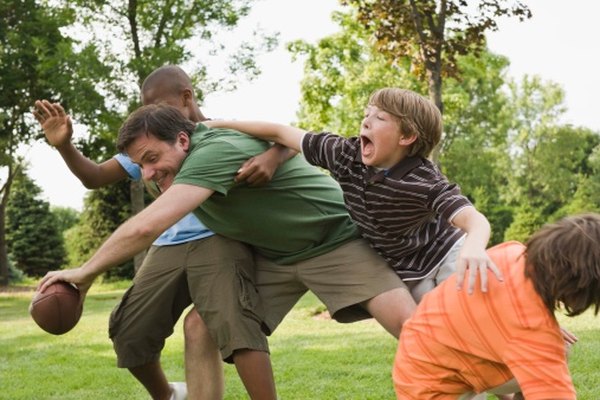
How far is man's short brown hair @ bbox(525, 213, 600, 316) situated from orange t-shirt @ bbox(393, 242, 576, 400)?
59 millimetres

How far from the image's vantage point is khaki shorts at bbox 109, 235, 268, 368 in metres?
4.30

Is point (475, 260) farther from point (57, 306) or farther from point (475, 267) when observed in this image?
point (57, 306)

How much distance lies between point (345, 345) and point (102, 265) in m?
5.23

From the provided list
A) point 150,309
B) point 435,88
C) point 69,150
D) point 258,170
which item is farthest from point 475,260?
point 435,88

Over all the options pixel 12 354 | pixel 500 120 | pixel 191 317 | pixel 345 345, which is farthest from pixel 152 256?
pixel 500 120

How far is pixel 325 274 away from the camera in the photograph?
4.34 meters

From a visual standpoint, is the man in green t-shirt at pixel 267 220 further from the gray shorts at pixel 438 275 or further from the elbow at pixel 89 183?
the elbow at pixel 89 183

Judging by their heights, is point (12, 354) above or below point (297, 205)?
below

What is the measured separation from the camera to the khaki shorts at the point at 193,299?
4.30 m

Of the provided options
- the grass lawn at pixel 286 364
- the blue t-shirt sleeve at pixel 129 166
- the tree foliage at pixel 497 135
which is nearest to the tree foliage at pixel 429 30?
the grass lawn at pixel 286 364

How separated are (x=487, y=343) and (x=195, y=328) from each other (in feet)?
6.73

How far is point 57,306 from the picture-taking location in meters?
3.97

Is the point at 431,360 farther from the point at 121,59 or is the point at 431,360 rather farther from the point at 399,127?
the point at 121,59

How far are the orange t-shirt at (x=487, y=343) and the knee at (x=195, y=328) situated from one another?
5.33 feet
